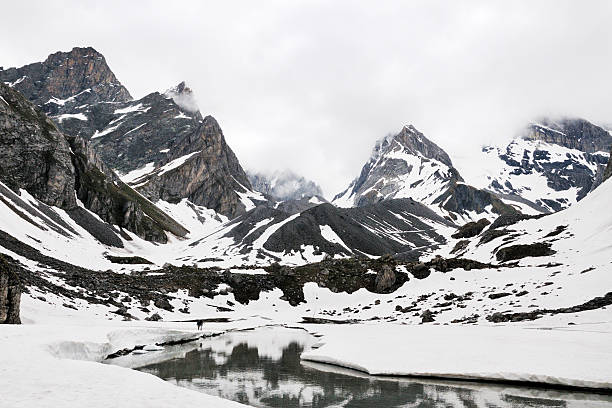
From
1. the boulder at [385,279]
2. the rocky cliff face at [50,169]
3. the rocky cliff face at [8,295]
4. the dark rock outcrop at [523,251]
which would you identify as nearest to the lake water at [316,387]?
the rocky cliff face at [8,295]

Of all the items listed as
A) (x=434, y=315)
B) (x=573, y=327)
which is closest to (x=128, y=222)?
(x=434, y=315)

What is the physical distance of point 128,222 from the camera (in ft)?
547

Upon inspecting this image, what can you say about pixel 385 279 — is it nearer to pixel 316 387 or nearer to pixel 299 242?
pixel 316 387

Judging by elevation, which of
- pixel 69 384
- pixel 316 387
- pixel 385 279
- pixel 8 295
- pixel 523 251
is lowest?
pixel 316 387

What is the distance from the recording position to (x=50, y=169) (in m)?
134

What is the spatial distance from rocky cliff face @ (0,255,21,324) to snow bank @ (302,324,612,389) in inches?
875

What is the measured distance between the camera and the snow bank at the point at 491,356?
1983 cm

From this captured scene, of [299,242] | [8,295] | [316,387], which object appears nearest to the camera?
[316,387]

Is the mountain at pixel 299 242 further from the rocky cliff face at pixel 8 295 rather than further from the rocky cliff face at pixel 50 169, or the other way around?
the rocky cliff face at pixel 8 295

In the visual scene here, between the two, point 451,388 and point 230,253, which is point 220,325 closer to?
point 451,388

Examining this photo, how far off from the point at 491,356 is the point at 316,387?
1086 cm

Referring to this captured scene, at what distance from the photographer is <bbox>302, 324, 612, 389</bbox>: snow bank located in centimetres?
1983

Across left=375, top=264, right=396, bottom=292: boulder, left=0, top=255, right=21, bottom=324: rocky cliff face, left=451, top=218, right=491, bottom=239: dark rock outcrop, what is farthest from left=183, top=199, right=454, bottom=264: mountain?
left=0, top=255, right=21, bottom=324: rocky cliff face

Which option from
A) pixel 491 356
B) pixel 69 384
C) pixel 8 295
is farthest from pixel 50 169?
pixel 491 356
